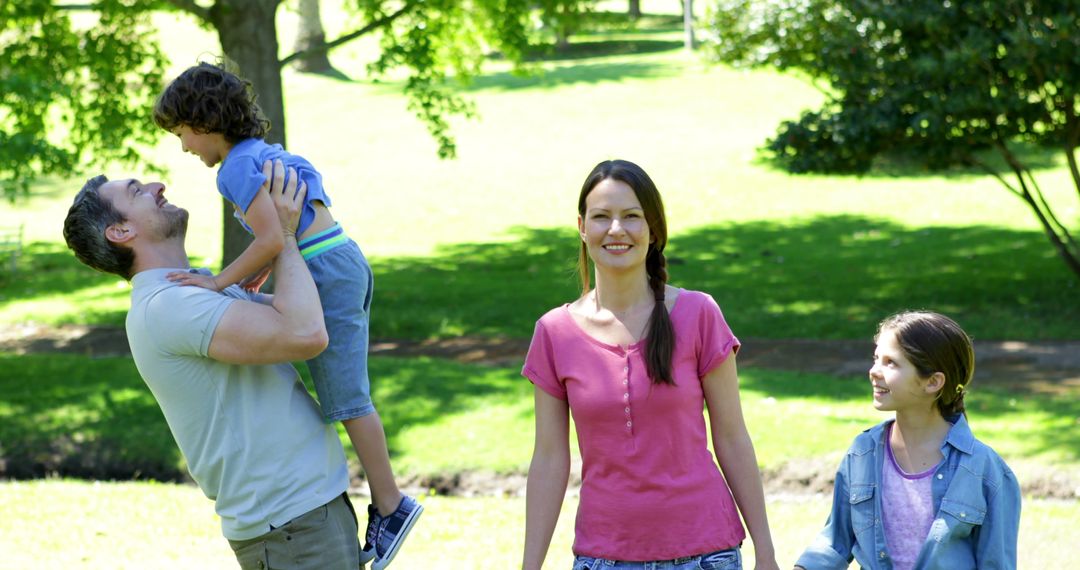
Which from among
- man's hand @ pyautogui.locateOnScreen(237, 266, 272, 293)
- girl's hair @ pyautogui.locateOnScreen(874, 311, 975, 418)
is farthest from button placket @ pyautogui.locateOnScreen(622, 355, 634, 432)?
man's hand @ pyautogui.locateOnScreen(237, 266, 272, 293)

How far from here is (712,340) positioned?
3.31 metres

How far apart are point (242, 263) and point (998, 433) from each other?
7155mm

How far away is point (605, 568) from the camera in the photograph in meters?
3.32

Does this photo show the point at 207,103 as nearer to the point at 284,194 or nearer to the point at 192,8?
the point at 284,194

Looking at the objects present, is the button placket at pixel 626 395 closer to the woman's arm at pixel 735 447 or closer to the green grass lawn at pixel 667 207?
the woman's arm at pixel 735 447

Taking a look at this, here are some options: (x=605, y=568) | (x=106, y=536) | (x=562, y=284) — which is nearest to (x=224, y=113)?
(x=605, y=568)

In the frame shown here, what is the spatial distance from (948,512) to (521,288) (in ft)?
46.9

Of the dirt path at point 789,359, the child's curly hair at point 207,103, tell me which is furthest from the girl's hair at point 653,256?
the dirt path at point 789,359

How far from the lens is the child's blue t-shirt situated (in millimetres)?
3473

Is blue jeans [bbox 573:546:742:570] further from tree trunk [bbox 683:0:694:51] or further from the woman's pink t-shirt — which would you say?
tree trunk [bbox 683:0:694:51]

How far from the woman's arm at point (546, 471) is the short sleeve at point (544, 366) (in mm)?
25

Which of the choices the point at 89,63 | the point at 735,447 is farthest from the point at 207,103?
the point at 89,63

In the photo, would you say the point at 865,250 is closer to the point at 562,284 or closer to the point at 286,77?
the point at 562,284

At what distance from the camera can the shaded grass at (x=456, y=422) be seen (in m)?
9.12
